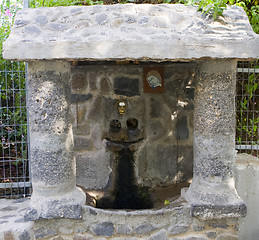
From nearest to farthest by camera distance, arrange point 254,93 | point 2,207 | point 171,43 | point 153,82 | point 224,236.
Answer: point 171,43, point 224,236, point 2,207, point 153,82, point 254,93

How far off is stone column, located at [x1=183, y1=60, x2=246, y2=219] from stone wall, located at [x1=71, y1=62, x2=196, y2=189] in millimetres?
1209

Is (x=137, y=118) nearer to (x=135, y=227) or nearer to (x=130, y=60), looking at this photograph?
(x=130, y=60)

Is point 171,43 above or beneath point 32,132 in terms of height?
above

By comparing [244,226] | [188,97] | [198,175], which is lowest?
[244,226]

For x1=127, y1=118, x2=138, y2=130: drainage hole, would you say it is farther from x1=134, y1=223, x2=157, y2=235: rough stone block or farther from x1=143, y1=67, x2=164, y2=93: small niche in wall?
x1=134, y1=223, x2=157, y2=235: rough stone block

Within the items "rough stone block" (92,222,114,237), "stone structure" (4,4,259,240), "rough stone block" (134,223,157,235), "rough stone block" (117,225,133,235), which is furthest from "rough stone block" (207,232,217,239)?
"rough stone block" (92,222,114,237)

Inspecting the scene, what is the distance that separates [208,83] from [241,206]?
1150mm

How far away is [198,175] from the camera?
319 cm

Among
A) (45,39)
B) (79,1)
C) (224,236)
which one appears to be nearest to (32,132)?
(45,39)

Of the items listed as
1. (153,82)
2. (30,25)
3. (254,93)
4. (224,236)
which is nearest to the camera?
(30,25)

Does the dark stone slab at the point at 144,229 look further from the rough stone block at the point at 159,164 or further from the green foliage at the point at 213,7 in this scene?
the green foliage at the point at 213,7

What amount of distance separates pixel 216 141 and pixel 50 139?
1.51 meters

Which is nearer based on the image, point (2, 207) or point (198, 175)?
point (198, 175)

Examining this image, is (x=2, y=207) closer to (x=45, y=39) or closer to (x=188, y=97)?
(x=45, y=39)
